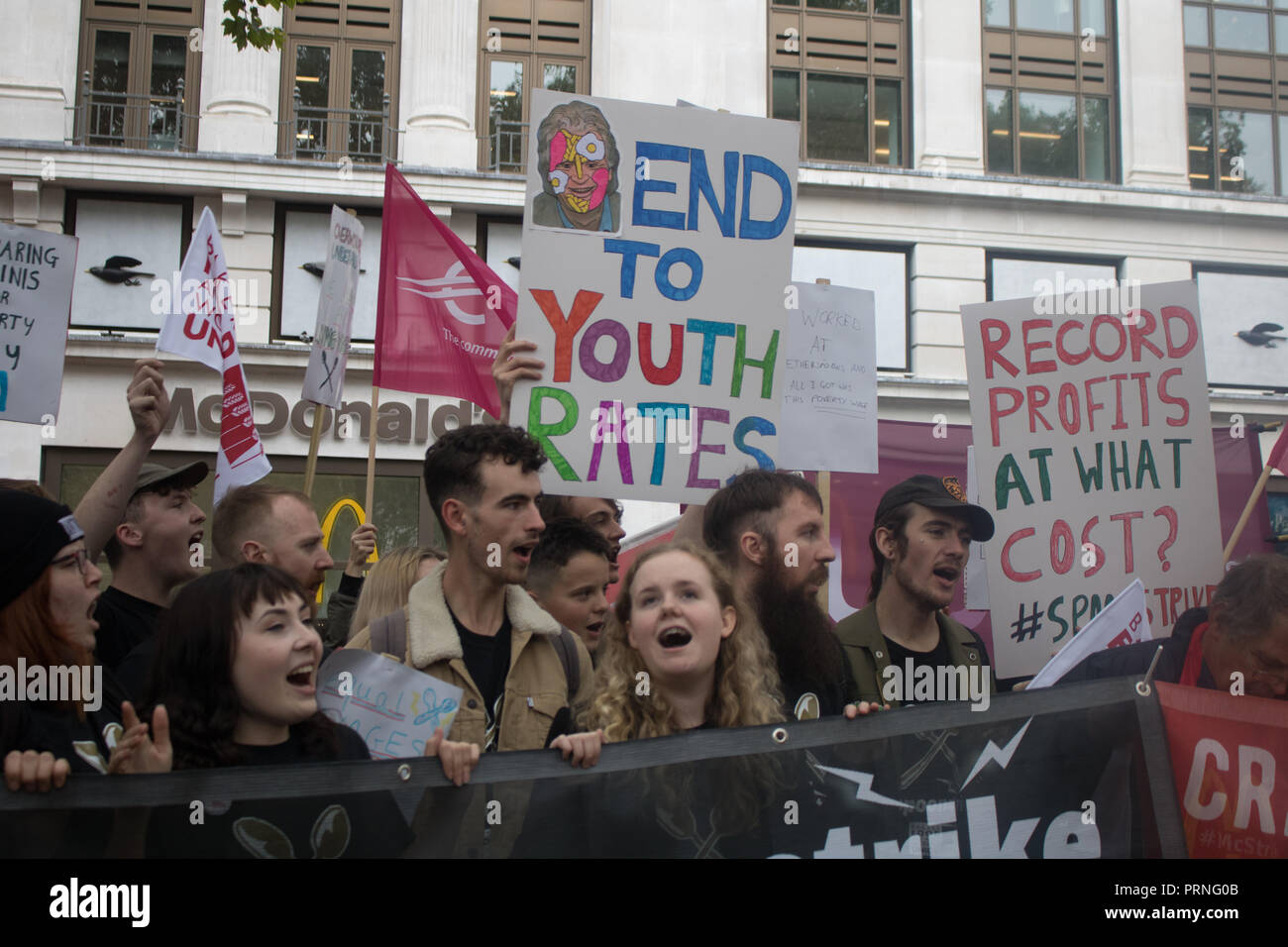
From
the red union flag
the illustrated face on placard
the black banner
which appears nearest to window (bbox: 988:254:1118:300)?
the red union flag

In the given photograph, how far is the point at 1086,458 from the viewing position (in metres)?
4.76

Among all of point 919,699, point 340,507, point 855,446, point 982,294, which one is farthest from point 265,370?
point 919,699

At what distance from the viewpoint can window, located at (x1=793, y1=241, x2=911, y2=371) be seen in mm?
15961

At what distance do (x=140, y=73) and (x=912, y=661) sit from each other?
14.0 metres

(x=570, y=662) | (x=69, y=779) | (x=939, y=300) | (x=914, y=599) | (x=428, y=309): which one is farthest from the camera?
(x=939, y=300)

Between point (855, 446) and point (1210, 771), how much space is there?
3.19 metres

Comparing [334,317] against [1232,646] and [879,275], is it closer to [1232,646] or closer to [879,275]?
[1232,646]

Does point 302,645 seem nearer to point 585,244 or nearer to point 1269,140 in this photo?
point 585,244

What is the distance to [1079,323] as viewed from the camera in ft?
16.1

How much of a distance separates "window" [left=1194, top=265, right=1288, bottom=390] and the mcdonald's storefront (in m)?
9.88

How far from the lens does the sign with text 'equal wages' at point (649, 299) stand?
4.20 m

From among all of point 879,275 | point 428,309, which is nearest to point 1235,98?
point 879,275

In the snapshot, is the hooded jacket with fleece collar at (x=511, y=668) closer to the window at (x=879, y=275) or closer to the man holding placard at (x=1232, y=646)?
the man holding placard at (x=1232, y=646)

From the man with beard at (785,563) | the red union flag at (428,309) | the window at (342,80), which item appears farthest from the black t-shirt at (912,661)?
the window at (342,80)
